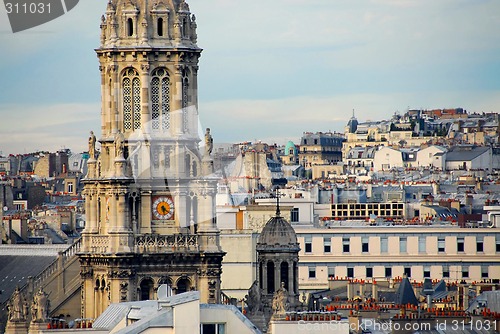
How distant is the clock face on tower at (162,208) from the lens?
10981cm

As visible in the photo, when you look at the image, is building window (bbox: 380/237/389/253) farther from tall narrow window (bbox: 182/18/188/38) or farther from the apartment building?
tall narrow window (bbox: 182/18/188/38)

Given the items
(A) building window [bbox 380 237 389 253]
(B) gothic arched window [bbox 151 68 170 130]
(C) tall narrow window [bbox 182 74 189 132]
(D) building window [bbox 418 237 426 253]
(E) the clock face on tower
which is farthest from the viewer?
(D) building window [bbox 418 237 426 253]

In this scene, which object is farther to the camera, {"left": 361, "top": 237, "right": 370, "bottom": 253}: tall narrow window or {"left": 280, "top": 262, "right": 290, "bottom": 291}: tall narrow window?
{"left": 361, "top": 237, "right": 370, "bottom": 253}: tall narrow window

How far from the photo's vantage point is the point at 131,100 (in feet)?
362

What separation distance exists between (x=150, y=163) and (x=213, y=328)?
26540 millimetres

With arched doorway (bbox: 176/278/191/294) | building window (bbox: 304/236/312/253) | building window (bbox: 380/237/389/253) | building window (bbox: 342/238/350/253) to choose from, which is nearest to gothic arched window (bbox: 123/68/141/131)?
arched doorway (bbox: 176/278/191/294)

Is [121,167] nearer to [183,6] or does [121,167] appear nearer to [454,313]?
[183,6]

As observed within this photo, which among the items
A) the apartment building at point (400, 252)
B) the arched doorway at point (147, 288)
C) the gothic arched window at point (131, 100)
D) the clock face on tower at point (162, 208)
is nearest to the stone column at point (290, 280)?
the clock face on tower at point (162, 208)

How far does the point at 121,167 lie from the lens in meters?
109

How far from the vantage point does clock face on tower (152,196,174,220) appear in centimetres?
10981

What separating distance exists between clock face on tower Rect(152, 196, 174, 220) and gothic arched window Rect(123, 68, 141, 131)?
2.79 meters

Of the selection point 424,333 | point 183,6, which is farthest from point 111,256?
point 424,333

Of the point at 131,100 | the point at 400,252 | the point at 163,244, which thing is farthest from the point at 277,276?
the point at 400,252

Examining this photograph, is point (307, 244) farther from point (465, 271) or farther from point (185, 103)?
point (185, 103)
